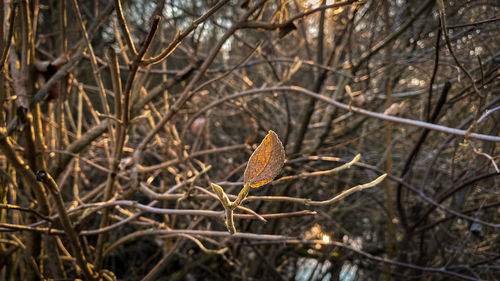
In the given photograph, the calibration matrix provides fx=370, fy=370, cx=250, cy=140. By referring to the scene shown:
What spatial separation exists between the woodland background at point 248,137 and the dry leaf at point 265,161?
13cm

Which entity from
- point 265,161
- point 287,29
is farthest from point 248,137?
point 265,161

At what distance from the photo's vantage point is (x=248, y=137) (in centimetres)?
193

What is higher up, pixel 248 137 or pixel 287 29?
pixel 287 29

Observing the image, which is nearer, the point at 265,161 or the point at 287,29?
the point at 265,161

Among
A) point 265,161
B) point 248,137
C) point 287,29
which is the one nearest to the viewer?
point 265,161

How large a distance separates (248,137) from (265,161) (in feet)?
4.85

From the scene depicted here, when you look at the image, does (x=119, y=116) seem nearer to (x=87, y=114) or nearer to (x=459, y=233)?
(x=459, y=233)

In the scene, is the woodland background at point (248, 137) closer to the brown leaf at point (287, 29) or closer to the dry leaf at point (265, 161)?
the brown leaf at point (287, 29)

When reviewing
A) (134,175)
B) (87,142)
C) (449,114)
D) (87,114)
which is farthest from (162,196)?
(87,114)

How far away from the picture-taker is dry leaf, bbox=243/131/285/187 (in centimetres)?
45

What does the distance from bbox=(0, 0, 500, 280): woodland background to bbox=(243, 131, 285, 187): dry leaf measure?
13 centimetres

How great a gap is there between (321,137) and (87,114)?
2.02 metres

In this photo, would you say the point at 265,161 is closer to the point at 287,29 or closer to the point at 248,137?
the point at 287,29

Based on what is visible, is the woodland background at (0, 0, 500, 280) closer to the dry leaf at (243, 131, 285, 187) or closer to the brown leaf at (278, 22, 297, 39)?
the brown leaf at (278, 22, 297, 39)
